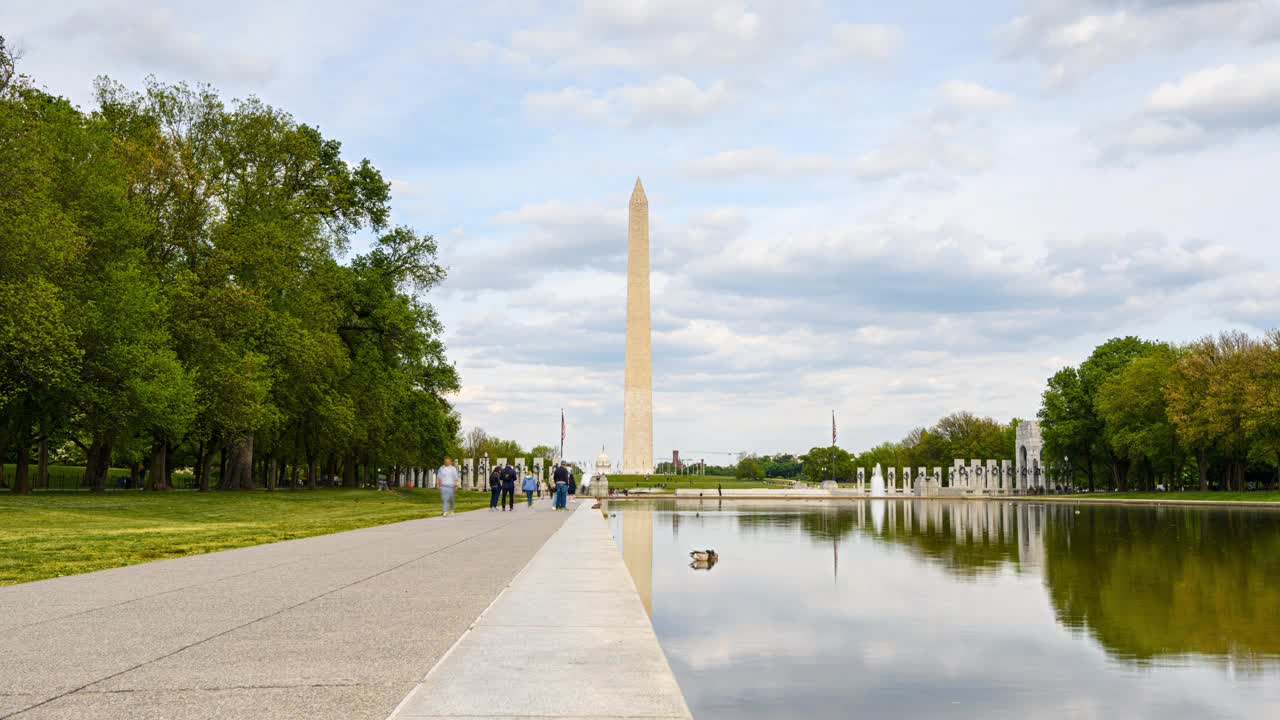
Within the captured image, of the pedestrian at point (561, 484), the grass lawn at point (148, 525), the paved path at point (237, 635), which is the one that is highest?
the pedestrian at point (561, 484)

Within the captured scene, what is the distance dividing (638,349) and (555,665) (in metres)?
66.3

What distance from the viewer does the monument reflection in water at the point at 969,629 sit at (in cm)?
884

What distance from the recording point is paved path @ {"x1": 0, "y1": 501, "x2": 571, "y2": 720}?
6.28m

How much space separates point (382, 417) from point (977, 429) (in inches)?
3768

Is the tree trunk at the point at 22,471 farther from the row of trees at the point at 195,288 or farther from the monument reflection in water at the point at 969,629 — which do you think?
the monument reflection in water at the point at 969,629

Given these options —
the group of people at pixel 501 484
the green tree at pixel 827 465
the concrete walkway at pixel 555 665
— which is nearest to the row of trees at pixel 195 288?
the group of people at pixel 501 484

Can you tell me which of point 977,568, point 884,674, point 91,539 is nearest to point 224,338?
point 91,539

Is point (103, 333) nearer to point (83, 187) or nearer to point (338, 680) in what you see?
point (83, 187)

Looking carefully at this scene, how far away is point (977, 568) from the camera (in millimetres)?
19391

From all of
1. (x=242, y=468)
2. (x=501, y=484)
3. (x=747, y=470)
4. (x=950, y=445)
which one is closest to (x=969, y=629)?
(x=501, y=484)

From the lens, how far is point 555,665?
735 cm

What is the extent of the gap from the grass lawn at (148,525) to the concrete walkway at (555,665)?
727 centimetres

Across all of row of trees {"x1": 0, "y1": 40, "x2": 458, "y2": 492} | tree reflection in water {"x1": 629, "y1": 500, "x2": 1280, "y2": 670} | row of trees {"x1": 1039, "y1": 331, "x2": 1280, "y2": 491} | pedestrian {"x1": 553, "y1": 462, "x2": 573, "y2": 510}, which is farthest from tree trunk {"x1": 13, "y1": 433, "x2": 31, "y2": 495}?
row of trees {"x1": 1039, "y1": 331, "x2": 1280, "y2": 491}

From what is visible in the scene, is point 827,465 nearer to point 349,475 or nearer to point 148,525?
point 349,475
